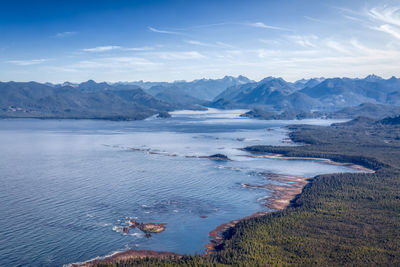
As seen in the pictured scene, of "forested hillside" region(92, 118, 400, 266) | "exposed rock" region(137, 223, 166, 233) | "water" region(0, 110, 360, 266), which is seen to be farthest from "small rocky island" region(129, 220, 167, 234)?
"forested hillside" region(92, 118, 400, 266)

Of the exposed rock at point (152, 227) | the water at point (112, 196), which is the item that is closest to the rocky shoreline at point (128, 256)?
the water at point (112, 196)

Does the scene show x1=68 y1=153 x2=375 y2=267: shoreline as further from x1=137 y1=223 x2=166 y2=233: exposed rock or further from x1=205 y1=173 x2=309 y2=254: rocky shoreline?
x1=137 y1=223 x2=166 y2=233: exposed rock

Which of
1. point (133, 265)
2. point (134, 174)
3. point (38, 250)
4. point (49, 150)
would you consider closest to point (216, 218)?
point (133, 265)

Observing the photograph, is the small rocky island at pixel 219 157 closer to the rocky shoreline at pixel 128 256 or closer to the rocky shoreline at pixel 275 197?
the rocky shoreline at pixel 275 197

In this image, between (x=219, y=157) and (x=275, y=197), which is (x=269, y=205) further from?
(x=219, y=157)

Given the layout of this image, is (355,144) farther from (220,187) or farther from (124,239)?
(124,239)
